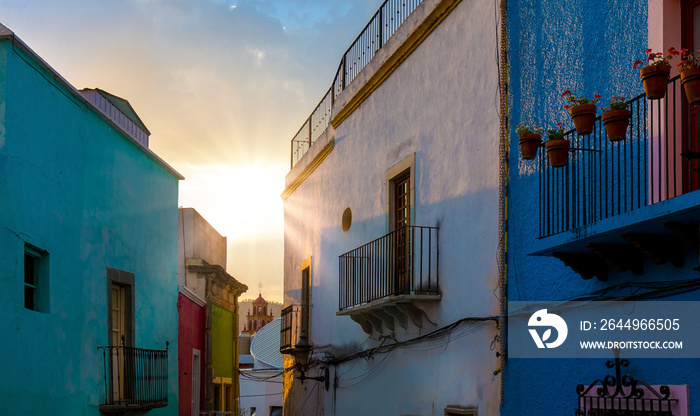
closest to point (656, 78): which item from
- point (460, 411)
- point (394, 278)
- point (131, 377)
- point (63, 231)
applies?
point (460, 411)

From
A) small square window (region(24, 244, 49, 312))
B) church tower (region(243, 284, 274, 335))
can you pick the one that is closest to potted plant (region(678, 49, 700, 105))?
small square window (region(24, 244, 49, 312))

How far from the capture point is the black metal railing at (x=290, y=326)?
18922mm

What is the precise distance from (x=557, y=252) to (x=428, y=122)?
15.5 feet

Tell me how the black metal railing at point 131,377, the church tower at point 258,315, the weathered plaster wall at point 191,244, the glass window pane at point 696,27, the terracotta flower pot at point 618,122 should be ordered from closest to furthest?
the terracotta flower pot at point 618,122 < the glass window pane at point 696,27 < the black metal railing at point 131,377 < the weathered plaster wall at point 191,244 < the church tower at point 258,315

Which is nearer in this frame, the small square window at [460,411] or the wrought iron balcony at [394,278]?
the small square window at [460,411]

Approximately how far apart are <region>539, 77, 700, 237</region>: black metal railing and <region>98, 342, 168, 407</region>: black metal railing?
7.25m

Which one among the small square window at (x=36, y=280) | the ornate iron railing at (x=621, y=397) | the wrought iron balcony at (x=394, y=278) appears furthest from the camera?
the wrought iron balcony at (x=394, y=278)

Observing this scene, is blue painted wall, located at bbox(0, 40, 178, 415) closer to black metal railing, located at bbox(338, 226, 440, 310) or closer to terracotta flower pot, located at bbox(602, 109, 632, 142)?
black metal railing, located at bbox(338, 226, 440, 310)

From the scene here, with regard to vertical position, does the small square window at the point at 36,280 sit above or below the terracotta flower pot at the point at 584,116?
below

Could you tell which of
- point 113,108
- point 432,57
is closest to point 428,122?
point 432,57

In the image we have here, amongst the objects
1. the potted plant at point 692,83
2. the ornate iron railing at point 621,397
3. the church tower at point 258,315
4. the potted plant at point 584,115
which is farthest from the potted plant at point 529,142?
the church tower at point 258,315

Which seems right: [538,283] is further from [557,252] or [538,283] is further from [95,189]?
[95,189]

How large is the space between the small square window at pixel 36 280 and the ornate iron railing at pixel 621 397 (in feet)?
21.4

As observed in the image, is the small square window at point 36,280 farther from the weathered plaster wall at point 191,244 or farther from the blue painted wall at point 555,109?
the weathered plaster wall at point 191,244
